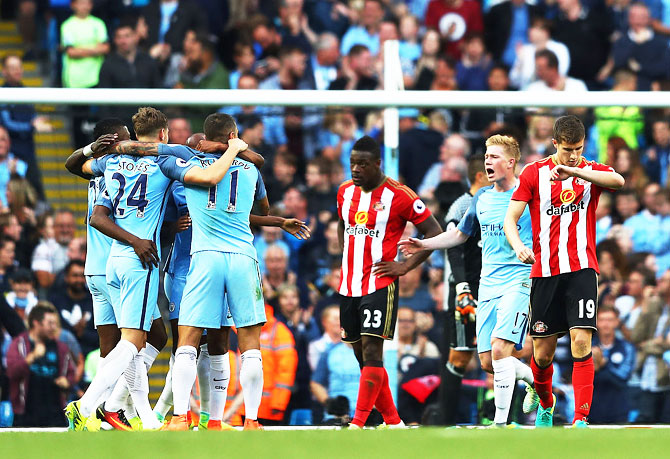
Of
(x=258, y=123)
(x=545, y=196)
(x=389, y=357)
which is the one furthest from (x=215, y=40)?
(x=545, y=196)

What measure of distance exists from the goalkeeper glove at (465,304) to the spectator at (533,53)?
473 cm

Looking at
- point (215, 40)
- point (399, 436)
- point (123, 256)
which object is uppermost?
point (215, 40)

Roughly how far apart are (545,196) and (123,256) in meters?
2.84

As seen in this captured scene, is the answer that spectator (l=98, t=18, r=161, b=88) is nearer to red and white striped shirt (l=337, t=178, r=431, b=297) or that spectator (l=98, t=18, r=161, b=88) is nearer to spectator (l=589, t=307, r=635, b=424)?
red and white striped shirt (l=337, t=178, r=431, b=297)

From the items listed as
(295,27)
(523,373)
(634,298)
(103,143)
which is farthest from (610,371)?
(295,27)

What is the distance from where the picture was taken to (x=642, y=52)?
13648 mm

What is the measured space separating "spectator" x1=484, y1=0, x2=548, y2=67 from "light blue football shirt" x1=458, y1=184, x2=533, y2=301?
5799mm

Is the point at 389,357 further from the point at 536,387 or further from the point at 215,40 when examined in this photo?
the point at 215,40

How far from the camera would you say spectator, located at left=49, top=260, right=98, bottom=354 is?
9.62 metres

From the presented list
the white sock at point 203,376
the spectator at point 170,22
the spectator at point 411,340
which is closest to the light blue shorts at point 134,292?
the white sock at point 203,376

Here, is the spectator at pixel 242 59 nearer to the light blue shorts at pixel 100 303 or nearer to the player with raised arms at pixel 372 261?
the player with raised arms at pixel 372 261

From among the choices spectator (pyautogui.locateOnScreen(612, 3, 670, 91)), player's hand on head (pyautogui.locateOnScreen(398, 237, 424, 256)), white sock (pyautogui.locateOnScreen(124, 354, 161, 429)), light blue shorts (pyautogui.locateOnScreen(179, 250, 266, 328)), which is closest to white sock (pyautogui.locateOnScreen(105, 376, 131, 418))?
white sock (pyautogui.locateOnScreen(124, 354, 161, 429))

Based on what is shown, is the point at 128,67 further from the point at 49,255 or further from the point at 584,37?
the point at 584,37

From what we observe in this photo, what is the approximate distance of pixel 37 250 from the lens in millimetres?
9781
